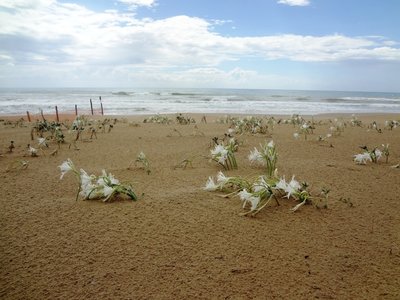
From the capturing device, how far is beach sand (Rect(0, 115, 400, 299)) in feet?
4.61

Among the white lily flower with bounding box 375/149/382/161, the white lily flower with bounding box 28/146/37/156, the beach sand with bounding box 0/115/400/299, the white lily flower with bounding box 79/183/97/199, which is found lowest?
the beach sand with bounding box 0/115/400/299

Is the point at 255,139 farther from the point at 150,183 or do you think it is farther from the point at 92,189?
the point at 92,189

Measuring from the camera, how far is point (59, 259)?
5.12 feet

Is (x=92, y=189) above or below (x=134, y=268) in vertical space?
above

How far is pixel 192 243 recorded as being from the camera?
1733mm

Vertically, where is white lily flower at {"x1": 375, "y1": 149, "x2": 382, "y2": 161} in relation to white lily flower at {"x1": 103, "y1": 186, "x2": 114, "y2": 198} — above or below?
below

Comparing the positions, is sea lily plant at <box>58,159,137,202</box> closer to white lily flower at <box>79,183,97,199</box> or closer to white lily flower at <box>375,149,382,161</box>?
white lily flower at <box>79,183,97,199</box>

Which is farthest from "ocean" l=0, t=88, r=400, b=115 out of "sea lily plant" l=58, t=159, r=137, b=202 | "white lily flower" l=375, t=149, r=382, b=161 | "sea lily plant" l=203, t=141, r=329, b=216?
"white lily flower" l=375, t=149, r=382, b=161

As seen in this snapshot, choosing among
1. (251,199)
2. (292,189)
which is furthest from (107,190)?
(292,189)

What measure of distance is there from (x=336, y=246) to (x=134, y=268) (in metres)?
1.05

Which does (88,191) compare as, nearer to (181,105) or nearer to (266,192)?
(266,192)

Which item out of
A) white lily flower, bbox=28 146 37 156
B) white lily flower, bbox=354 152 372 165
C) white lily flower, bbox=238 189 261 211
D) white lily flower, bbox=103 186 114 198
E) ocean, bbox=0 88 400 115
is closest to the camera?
white lily flower, bbox=238 189 261 211

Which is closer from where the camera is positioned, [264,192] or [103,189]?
[264,192]

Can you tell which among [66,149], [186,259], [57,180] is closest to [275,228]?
[186,259]
